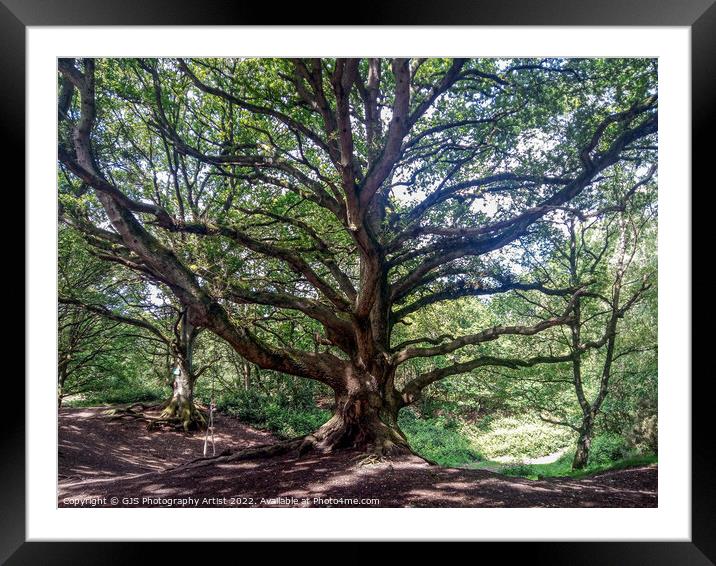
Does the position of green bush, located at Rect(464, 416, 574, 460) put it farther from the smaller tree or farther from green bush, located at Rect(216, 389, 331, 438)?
green bush, located at Rect(216, 389, 331, 438)

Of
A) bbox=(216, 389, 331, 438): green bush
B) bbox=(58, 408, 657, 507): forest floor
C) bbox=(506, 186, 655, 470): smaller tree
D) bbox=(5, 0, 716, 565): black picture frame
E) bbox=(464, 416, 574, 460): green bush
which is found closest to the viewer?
bbox=(5, 0, 716, 565): black picture frame

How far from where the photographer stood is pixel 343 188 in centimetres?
310

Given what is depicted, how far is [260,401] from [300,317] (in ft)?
3.08

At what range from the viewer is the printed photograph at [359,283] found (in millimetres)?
3018

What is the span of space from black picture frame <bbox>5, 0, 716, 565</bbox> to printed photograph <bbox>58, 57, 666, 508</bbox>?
476 millimetres

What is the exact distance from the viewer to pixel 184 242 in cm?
353

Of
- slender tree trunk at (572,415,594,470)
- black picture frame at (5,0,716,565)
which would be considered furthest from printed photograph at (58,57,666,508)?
black picture frame at (5,0,716,565)

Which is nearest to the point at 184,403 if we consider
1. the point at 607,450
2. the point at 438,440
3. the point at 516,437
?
the point at 438,440

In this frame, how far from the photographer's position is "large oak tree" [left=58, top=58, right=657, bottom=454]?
3193 millimetres

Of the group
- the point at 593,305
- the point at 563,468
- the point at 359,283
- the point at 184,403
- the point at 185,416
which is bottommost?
the point at 563,468
